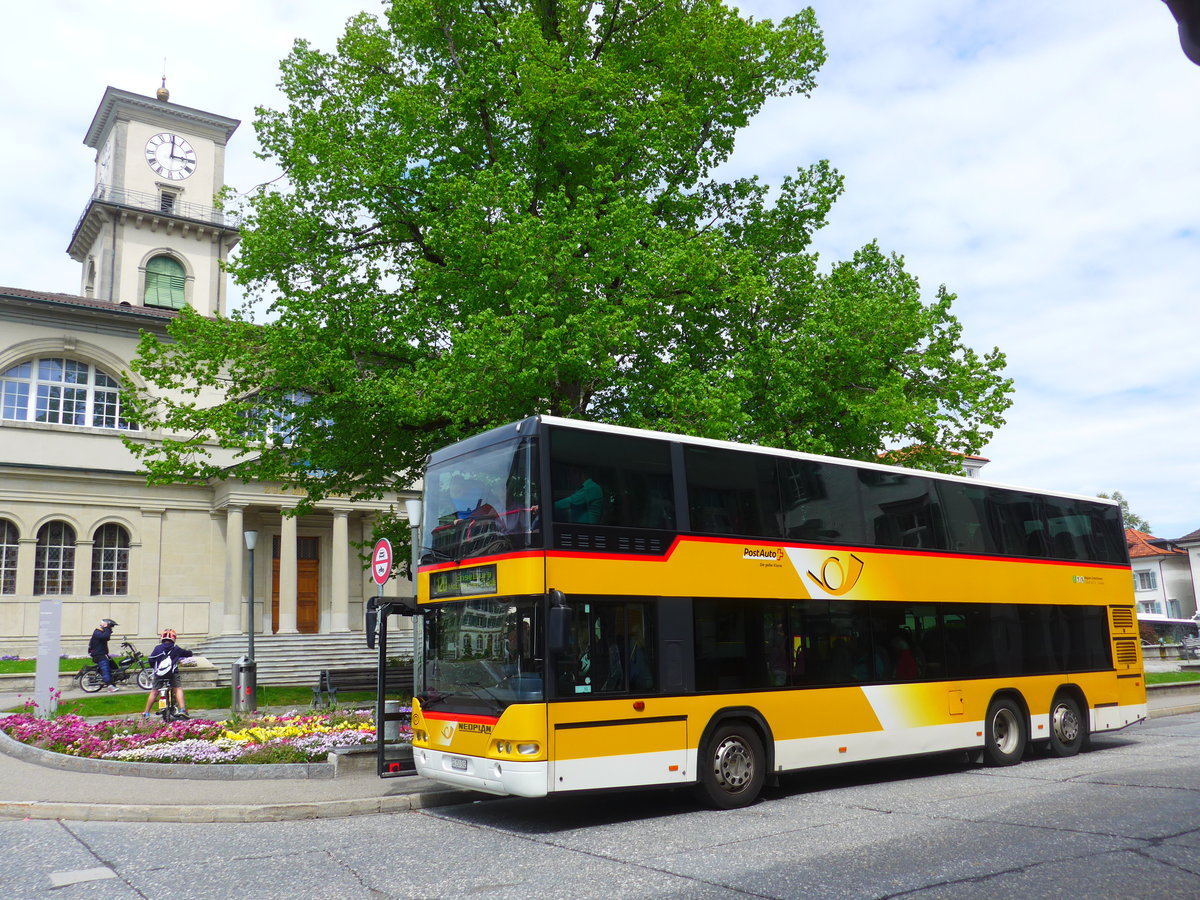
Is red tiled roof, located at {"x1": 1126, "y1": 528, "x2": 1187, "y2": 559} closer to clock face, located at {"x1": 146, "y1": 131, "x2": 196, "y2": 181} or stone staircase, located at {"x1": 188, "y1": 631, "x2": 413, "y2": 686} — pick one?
stone staircase, located at {"x1": 188, "y1": 631, "x2": 413, "y2": 686}

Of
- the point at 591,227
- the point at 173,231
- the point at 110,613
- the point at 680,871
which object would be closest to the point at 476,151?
the point at 591,227

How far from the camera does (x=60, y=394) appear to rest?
38062 mm

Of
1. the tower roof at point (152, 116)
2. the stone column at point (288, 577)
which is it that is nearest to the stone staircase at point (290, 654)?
the stone column at point (288, 577)

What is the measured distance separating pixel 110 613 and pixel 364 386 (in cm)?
2479

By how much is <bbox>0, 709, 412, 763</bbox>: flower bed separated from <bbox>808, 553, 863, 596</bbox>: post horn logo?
21.2 feet

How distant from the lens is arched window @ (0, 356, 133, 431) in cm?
3710

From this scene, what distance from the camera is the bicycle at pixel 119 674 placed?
25.5 metres

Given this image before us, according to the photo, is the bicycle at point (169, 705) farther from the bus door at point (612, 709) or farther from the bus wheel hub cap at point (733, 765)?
the bus wheel hub cap at point (733, 765)

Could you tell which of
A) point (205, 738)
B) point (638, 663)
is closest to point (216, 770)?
point (205, 738)

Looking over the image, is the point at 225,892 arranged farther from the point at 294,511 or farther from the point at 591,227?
the point at 294,511

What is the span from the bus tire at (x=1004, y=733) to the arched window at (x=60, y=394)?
108 feet

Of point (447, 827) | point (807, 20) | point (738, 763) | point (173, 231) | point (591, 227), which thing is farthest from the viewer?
point (173, 231)

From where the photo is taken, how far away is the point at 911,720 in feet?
42.9

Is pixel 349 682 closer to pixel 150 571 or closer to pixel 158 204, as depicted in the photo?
pixel 150 571
